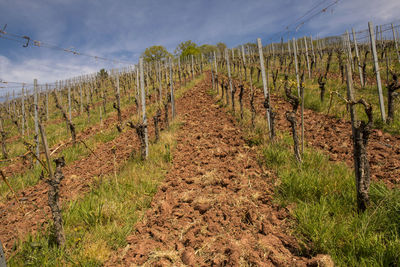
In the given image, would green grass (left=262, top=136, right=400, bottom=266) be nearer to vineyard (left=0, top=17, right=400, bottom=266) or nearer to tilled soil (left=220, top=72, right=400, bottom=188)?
vineyard (left=0, top=17, right=400, bottom=266)

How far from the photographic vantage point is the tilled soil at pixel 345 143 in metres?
3.21

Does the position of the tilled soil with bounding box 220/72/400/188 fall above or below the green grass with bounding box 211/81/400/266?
above

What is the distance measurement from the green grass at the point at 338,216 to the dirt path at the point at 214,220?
8.3 inches

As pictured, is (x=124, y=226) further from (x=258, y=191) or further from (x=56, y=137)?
(x=56, y=137)

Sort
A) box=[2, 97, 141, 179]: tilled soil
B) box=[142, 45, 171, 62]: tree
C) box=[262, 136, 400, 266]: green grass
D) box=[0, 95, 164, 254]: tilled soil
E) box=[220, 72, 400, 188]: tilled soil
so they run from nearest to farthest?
box=[262, 136, 400, 266]: green grass → box=[0, 95, 164, 254]: tilled soil → box=[220, 72, 400, 188]: tilled soil → box=[2, 97, 141, 179]: tilled soil → box=[142, 45, 171, 62]: tree

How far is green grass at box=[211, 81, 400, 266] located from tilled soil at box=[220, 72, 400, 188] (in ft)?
2.26

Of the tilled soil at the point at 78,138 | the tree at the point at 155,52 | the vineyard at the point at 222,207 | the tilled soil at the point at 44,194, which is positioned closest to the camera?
the vineyard at the point at 222,207

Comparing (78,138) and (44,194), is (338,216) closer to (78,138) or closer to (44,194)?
(44,194)

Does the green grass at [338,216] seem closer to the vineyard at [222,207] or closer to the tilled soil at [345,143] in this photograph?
the vineyard at [222,207]

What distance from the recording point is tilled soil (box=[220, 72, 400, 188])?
3.21 meters

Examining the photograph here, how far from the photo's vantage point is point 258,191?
9.99ft

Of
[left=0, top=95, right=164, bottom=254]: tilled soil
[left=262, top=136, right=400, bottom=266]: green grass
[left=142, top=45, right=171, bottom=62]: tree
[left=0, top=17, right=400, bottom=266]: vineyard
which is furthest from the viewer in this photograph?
[left=142, top=45, right=171, bottom=62]: tree

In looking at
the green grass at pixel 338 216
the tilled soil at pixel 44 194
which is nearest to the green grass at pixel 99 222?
the tilled soil at pixel 44 194

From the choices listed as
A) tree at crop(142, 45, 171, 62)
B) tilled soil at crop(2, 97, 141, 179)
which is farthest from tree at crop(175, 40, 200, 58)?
tilled soil at crop(2, 97, 141, 179)
